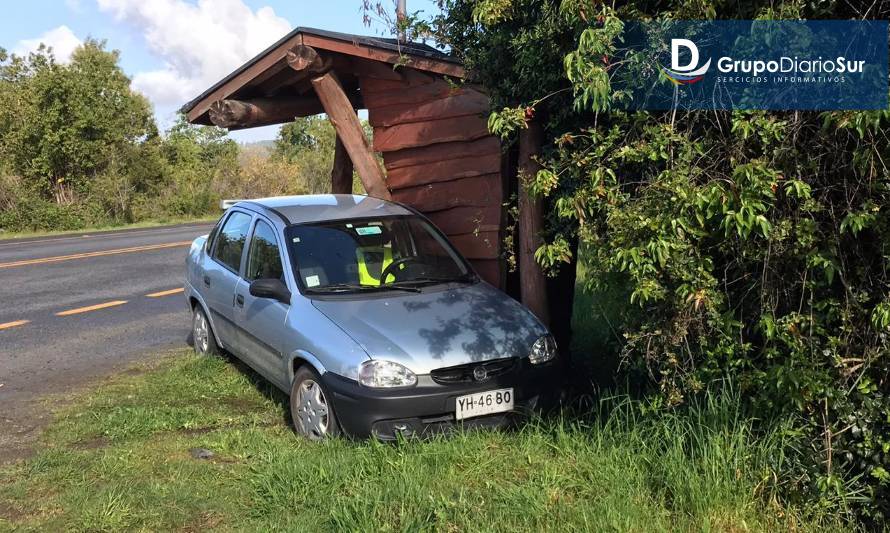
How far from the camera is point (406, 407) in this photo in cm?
450

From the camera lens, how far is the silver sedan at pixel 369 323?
459 centimetres

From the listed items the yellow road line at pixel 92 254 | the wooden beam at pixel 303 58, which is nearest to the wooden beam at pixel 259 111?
the wooden beam at pixel 303 58

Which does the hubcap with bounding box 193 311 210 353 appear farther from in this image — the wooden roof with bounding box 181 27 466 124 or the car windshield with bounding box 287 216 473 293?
the wooden roof with bounding box 181 27 466 124

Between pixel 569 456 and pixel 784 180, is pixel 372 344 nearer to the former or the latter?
pixel 569 456

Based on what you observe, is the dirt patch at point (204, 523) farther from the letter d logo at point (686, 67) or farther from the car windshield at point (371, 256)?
the letter d logo at point (686, 67)

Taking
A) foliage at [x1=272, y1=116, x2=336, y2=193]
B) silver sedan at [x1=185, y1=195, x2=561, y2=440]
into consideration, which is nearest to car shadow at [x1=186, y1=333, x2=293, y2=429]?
silver sedan at [x1=185, y1=195, x2=561, y2=440]

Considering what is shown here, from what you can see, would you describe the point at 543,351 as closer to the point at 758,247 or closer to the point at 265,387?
the point at 758,247

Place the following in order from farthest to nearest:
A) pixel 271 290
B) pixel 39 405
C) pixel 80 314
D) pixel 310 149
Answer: pixel 310 149, pixel 80 314, pixel 39 405, pixel 271 290

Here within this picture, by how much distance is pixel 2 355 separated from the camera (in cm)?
794

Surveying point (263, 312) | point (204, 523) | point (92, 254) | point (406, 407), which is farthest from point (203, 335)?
point (92, 254)

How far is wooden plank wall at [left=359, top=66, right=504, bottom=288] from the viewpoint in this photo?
6602mm

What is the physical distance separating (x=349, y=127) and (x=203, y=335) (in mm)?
2494

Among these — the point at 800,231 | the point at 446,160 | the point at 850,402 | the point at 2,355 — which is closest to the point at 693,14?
the point at 800,231

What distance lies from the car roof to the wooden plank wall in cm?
54
